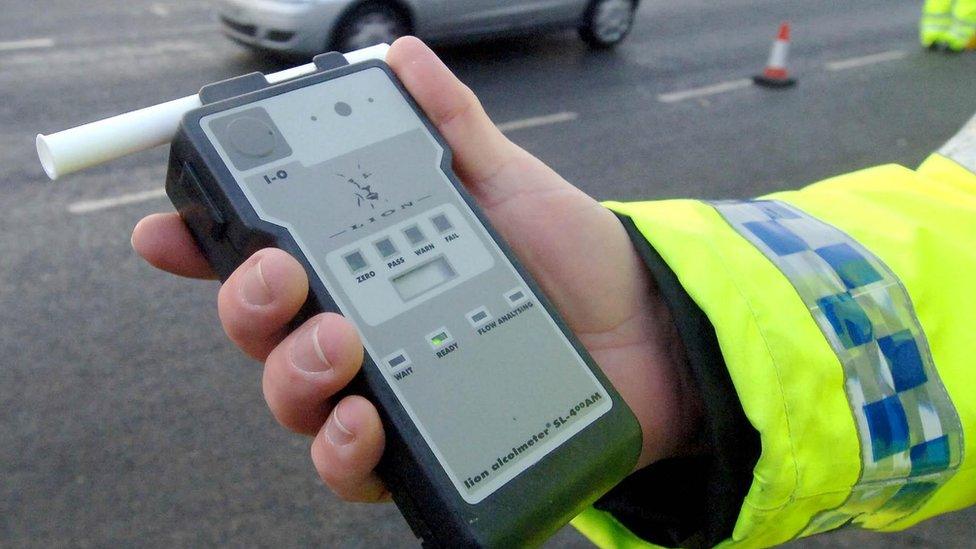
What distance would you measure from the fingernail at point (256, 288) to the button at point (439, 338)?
→ 0.65 feet

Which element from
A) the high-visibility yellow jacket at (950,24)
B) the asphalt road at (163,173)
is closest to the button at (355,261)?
the asphalt road at (163,173)

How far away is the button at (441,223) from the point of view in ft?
3.68

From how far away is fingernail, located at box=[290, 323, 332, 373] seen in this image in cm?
91

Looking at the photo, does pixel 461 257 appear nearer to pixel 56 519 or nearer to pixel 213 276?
pixel 213 276

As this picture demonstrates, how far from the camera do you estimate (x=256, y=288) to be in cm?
93

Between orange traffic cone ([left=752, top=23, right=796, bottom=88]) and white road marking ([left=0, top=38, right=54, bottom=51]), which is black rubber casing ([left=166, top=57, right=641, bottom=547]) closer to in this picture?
orange traffic cone ([left=752, top=23, right=796, bottom=88])

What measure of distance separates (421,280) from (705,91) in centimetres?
528

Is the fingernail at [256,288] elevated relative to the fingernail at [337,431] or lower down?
elevated

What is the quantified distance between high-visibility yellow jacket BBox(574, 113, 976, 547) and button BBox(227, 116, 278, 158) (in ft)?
1.77

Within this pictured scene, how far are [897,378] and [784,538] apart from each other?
A: 252 millimetres

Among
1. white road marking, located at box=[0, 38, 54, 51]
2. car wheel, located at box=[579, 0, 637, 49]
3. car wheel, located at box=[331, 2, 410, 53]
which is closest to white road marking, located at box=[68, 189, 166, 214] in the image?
car wheel, located at box=[331, 2, 410, 53]

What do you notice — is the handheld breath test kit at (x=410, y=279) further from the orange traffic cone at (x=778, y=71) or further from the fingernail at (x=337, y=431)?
the orange traffic cone at (x=778, y=71)

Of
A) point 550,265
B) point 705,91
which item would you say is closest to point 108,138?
point 550,265

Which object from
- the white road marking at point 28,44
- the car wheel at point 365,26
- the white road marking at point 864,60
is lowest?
the white road marking at point 864,60
